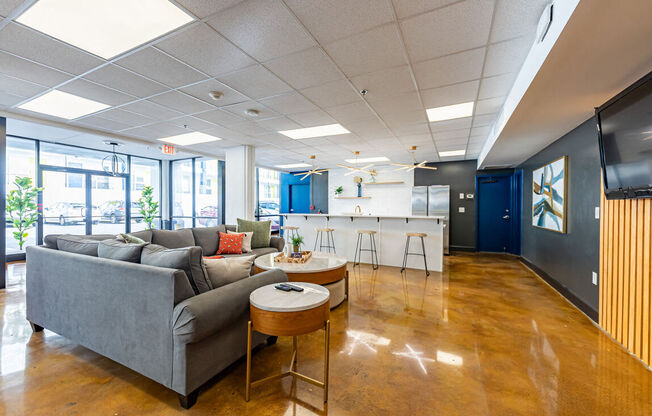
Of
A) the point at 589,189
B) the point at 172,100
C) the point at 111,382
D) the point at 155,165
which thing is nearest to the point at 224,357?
the point at 111,382

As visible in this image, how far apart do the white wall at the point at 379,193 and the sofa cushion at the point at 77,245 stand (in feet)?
24.5

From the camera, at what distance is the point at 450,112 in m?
3.87

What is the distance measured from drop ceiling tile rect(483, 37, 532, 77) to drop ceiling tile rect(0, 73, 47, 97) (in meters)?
4.97

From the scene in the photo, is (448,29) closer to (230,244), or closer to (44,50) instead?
(44,50)

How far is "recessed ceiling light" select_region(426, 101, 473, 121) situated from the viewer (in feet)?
12.0

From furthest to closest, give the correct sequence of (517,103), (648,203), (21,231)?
(21,231) < (517,103) < (648,203)

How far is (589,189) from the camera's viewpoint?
10.5ft

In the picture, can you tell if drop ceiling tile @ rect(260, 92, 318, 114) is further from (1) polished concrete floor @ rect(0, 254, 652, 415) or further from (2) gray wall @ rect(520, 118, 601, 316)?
(2) gray wall @ rect(520, 118, 601, 316)

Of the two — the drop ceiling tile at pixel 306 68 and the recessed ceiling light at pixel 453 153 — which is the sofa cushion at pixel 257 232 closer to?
the drop ceiling tile at pixel 306 68

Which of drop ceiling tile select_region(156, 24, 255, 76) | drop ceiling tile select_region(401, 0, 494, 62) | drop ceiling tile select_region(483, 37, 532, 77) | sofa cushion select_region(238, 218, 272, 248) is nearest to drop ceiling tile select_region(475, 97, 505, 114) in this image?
drop ceiling tile select_region(483, 37, 532, 77)

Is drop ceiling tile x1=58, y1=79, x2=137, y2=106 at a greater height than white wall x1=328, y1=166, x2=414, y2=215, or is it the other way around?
drop ceiling tile x1=58, y1=79, x2=137, y2=106

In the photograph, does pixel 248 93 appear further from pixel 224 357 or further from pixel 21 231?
pixel 21 231

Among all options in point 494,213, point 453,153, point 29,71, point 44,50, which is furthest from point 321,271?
point 494,213

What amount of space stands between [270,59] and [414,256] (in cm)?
457
